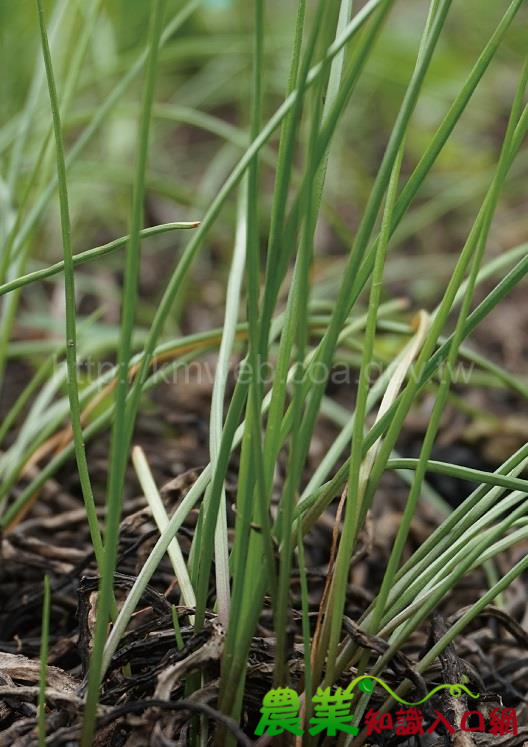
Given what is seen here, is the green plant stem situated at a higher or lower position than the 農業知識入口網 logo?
higher

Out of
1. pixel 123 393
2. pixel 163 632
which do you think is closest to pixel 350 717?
pixel 163 632

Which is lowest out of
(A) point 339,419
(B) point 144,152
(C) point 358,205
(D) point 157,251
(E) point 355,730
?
(E) point 355,730

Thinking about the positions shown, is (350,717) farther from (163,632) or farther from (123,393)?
(123,393)

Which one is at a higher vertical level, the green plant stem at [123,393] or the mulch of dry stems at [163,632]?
the green plant stem at [123,393]

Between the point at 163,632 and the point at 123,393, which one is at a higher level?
the point at 123,393

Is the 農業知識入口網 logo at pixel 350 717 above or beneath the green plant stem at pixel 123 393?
beneath

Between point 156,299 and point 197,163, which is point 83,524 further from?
point 197,163

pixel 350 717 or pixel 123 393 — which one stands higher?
pixel 123 393

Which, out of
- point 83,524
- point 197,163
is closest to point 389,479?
point 83,524
